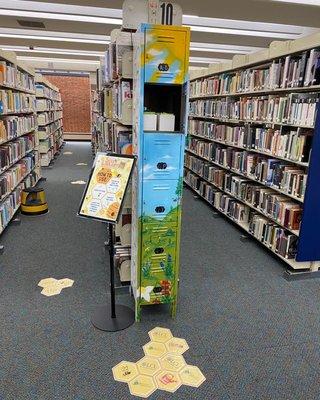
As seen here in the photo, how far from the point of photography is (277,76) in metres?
3.38

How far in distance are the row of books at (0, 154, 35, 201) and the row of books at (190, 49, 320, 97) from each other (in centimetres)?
331

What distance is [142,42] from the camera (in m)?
1.93

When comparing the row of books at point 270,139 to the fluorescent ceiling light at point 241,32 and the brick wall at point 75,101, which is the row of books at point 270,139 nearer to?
the fluorescent ceiling light at point 241,32

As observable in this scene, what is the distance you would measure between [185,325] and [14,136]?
11.8ft

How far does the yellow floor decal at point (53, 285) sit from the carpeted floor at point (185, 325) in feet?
0.22

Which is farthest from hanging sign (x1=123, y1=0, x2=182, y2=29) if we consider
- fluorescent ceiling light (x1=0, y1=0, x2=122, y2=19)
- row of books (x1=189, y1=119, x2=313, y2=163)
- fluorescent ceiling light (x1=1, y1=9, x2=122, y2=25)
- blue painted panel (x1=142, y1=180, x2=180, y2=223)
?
fluorescent ceiling light (x1=1, y1=9, x2=122, y2=25)

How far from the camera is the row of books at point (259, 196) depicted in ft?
10.3

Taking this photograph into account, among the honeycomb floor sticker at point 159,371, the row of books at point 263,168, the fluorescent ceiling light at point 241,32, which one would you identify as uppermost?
the fluorescent ceiling light at point 241,32

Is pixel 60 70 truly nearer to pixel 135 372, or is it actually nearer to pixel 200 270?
pixel 200 270

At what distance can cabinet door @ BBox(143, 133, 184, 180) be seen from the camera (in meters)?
2.06

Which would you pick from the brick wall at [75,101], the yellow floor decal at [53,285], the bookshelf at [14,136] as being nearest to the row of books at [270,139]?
the yellow floor decal at [53,285]

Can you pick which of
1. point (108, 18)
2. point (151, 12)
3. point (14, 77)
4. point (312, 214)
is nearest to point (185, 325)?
point (312, 214)

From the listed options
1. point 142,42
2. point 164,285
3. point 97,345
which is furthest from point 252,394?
point 142,42

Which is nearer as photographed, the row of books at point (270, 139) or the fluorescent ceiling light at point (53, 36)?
the row of books at point (270, 139)
